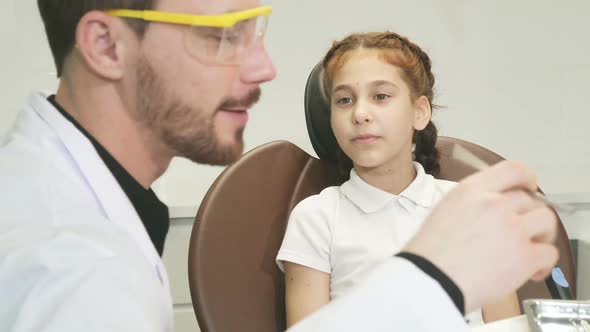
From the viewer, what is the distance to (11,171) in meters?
0.54

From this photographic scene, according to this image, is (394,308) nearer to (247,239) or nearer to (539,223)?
(539,223)

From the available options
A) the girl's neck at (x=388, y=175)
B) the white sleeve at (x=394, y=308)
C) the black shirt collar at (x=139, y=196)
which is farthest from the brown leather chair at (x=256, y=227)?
the white sleeve at (x=394, y=308)

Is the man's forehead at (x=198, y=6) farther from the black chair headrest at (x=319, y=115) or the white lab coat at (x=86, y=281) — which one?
the black chair headrest at (x=319, y=115)

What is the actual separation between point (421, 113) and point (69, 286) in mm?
1073

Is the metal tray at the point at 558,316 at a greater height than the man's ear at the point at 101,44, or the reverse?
the man's ear at the point at 101,44

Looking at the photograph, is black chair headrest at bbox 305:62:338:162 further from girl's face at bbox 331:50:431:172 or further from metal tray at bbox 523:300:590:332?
metal tray at bbox 523:300:590:332

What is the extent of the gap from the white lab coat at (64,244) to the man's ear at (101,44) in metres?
0.07

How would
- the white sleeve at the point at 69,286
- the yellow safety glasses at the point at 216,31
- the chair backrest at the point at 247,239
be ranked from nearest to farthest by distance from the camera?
the white sleeve at the point at 69,286 → the yellow safety glasses at the point at 216,31 → the chair backrest at the point at 247,239

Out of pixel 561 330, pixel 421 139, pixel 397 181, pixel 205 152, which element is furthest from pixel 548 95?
pixel 205 152

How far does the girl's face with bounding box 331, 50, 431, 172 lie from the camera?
1.29 m

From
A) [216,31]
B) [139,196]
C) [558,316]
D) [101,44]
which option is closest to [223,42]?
[216,31]

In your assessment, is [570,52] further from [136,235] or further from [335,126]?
[136,235]

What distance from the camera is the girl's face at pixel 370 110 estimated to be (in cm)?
129

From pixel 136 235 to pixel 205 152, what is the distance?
0.13 meters
